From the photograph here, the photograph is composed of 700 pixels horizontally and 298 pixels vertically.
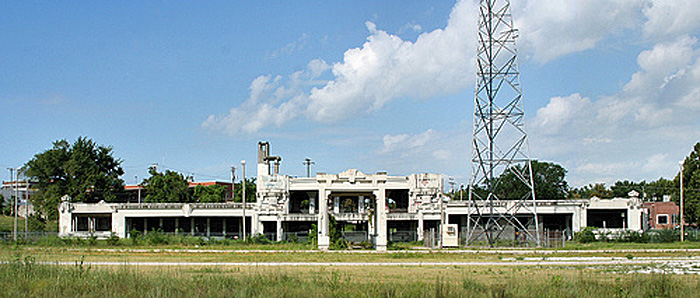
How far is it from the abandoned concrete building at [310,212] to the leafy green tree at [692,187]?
834cm

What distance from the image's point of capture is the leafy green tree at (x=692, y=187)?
264ft

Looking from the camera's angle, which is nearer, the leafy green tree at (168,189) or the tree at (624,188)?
the leafy green tree at (168,189)

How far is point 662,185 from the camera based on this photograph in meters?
131

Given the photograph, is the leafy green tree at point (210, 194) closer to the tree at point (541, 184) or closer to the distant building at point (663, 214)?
the tree at point (541, 184)

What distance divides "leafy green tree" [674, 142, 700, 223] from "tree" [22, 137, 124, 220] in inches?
3152

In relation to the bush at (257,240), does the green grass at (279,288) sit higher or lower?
higher

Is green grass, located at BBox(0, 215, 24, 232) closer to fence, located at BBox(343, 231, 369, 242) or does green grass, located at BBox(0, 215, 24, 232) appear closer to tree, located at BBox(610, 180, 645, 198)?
fence, located at BBox(343, 231, 369, 242)

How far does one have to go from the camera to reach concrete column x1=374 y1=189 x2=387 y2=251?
155 feet

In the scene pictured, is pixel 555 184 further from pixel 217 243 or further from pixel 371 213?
pixel 217 243

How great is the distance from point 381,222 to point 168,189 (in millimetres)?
53556

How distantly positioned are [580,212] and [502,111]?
30022mm

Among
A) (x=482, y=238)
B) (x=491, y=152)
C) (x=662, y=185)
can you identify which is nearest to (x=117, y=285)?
(x=491, y=152)

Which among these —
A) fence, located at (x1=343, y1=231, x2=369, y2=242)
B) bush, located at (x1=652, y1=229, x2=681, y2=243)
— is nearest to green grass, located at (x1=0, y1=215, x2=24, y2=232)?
fence, located at (x1=343, y1=231, x2=369, y2=242)

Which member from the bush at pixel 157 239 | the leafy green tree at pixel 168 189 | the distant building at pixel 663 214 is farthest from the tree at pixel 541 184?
the bush at pixel 157 239
